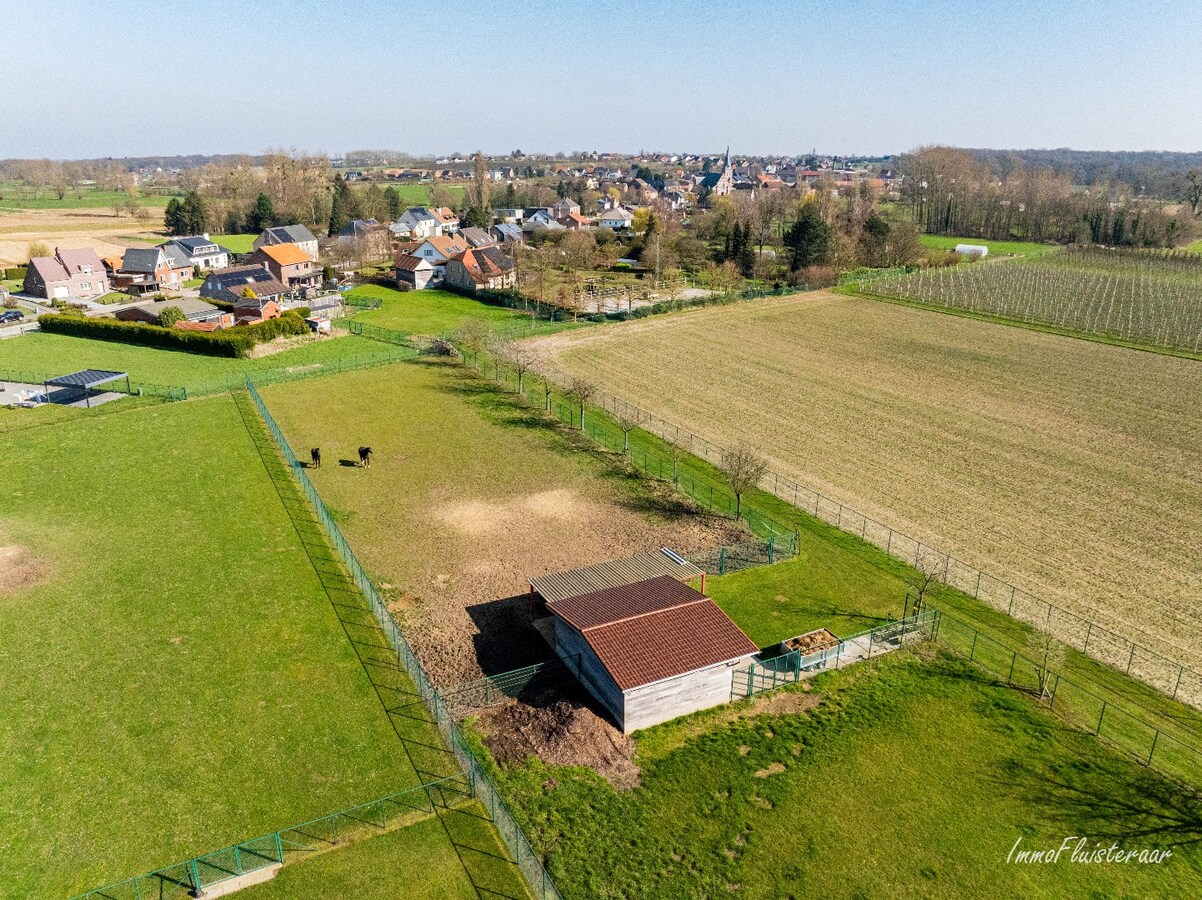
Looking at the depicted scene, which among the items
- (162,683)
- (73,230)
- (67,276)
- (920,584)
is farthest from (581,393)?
(73,230)

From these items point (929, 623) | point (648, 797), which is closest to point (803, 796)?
point (648, 797)

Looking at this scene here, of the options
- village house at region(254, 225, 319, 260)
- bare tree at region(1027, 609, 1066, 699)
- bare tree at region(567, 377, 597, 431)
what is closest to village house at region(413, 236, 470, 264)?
village house at region(254, 225, 319, 260)

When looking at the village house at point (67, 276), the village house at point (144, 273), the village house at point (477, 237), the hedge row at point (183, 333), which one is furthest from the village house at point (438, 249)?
the village house at point (67, 276)

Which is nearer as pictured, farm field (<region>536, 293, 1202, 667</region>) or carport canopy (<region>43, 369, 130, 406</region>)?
farm field (<region>536, 293, 1202, 667</region>)

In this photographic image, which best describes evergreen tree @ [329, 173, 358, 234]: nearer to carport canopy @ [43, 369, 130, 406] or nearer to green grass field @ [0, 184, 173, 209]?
carport canopy @ [43, 369, 130, 406]

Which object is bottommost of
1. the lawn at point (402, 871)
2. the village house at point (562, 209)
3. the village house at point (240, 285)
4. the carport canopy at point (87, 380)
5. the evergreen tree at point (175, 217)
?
the lawn at point (402, 871)

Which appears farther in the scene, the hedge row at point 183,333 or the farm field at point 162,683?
the hedge row at point 183,333

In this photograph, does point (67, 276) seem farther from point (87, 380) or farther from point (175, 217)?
point (175, 217)

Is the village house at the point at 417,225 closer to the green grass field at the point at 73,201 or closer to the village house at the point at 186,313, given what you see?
the village house at the point at 186,313
